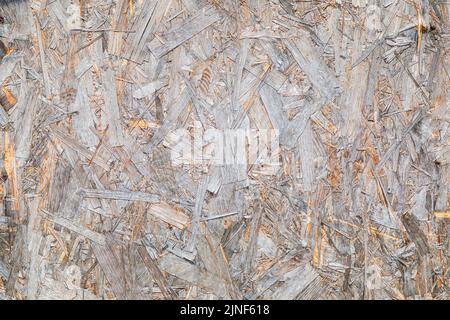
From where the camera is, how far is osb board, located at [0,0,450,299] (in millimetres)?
1886

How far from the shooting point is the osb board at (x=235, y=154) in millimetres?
1886

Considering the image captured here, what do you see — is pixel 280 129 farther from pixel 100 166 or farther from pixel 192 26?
pixel 100 166

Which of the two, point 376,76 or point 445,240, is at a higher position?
point 376,76

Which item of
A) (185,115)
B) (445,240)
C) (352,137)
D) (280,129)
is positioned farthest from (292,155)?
(445,240)

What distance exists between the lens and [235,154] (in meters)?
1.89

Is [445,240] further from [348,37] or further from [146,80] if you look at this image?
[146,80]

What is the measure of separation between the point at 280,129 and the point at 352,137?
0.95 feet

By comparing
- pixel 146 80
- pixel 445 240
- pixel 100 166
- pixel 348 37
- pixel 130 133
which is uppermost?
pixel 348 37

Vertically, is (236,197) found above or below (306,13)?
below

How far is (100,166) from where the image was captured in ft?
6.24

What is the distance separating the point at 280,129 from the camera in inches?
74.5

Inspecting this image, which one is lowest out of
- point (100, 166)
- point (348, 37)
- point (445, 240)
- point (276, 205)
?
point (445, 240)

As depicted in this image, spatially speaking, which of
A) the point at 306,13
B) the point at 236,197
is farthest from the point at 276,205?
the point at 306,13

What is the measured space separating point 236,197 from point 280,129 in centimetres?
32
